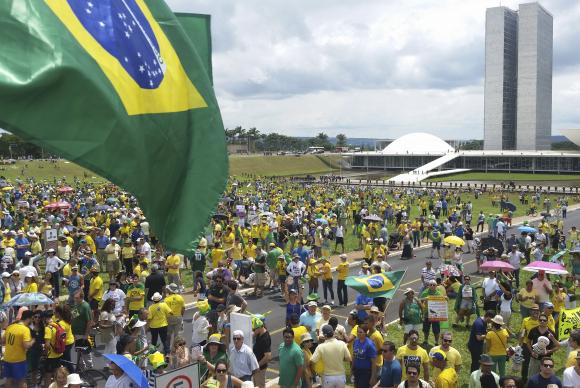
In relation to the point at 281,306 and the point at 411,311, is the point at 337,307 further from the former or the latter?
the point at 411,311

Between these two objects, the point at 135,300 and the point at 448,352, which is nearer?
the point at 448,352

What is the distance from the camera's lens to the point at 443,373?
7.71m

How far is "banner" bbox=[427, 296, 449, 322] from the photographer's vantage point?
→ 11602 millimetres

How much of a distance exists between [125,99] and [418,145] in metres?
138

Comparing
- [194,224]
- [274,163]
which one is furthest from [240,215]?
[274,163]

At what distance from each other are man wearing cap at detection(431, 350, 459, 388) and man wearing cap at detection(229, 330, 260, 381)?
2.40m

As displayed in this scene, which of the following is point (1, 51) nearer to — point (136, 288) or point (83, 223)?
point (136, 288)

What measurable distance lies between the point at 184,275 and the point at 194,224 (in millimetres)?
14255

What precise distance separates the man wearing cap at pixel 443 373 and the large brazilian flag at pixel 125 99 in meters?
4.13

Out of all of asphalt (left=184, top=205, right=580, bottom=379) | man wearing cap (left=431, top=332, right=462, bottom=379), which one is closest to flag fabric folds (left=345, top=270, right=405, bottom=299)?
asphalt (left=184, top=205, right=580, bottom=379)

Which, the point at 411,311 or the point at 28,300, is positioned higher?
the point at 28,300

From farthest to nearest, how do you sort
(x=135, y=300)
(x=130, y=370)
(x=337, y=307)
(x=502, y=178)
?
(x=502, y=178), (x=337, y=307), (x=135, y=300), (x=130, y=370)

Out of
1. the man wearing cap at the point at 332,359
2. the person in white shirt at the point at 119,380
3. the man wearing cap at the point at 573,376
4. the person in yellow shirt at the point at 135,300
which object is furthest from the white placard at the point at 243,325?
the person in yellow shirt at the point at 135,300

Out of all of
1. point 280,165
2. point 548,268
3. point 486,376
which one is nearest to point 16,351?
point 486,376
